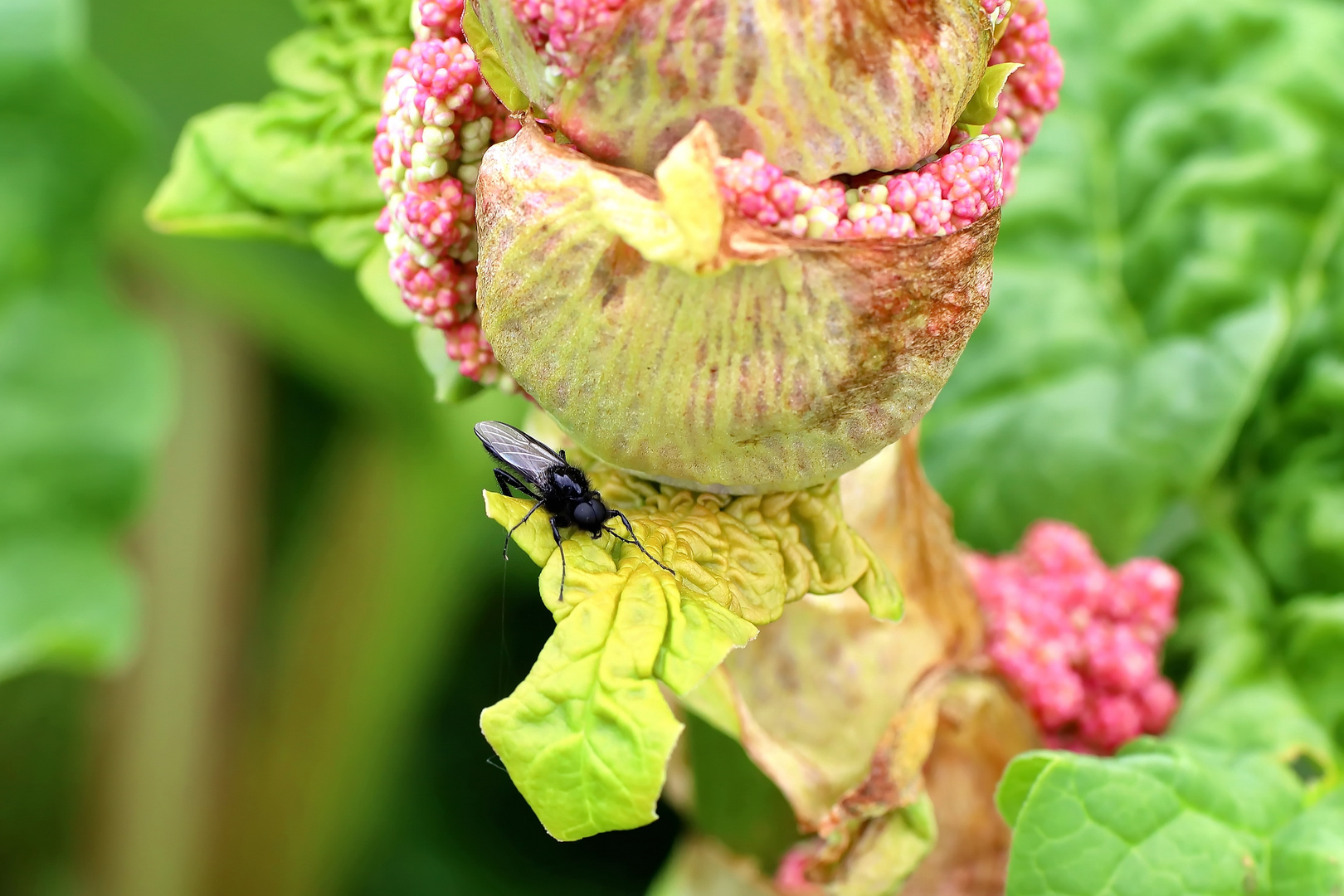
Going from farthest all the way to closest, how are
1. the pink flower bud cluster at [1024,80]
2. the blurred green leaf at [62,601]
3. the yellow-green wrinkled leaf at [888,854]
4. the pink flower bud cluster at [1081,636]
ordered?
1. the blurred green leaf at [62,601]
2. the pink flower bud cluster at [1081,636]
3. the yellow-green wrinkled leaf at [888,854]
4. the pink flower bud cluster at [1024,80]

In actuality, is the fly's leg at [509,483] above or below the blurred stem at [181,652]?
above

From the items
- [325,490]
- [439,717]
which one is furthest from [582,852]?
[325,490]

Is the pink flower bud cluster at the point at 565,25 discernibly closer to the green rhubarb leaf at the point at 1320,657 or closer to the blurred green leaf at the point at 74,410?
the green rhubarb leaf at the point at 1320,657

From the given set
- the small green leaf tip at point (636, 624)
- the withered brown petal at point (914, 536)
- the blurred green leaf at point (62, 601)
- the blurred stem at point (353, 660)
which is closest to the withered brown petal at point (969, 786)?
the withered brown petal at point (914, 536)

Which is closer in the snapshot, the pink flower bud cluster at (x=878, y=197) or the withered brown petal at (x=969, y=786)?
the pink flower bud cluster at (x=878, y=197)

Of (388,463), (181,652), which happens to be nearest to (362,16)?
(388,463)

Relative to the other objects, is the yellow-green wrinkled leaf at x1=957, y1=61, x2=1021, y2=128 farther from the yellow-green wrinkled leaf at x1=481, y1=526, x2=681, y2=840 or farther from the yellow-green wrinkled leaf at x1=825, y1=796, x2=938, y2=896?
the yellow-green wrinkled leaf at x1=825, y1=796, x2=938, y2=896

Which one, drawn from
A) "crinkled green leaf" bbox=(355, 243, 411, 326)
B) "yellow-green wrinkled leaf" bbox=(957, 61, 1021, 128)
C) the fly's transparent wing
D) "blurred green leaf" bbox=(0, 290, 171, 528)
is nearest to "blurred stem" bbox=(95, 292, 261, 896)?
"blurred green leaf" bbox=(0, 290, 171, 528)
